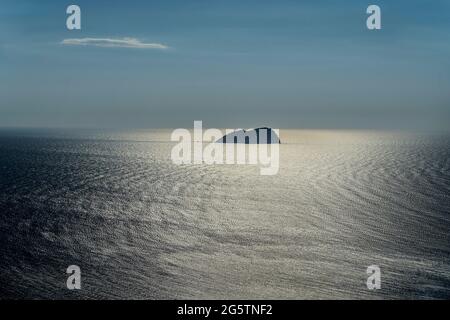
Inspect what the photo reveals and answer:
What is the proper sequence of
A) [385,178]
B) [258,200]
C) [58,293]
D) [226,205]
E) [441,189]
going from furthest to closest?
1. [385,178]
2. [441,189]
3. [258,200]
4. [226,205]
5. [58,293]

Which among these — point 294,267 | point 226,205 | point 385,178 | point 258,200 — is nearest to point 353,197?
point 258,200

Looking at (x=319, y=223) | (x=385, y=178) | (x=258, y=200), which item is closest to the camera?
(x=319, y=223)

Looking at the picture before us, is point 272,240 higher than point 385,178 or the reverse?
the reverse

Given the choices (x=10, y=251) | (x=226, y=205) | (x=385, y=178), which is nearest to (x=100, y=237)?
(x=10, y=251)

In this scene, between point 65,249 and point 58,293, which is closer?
point 58,293

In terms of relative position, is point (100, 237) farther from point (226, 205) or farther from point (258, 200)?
point (258, 200)

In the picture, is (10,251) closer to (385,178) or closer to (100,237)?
(100,237)

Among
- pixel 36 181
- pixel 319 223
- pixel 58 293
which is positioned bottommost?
pixel 58 293
